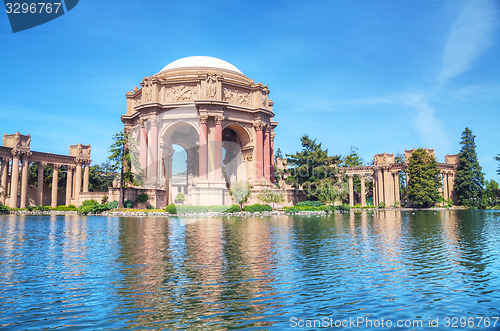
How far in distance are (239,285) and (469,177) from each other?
252 feet

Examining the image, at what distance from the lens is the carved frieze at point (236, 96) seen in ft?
174

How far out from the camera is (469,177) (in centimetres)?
7412

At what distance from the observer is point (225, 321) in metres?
6.47

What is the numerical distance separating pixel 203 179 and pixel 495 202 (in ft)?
204

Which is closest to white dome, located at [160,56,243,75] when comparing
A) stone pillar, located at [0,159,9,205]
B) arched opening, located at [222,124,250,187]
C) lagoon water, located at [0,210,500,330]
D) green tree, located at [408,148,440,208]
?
arched opening, located at [222,124,250,187]

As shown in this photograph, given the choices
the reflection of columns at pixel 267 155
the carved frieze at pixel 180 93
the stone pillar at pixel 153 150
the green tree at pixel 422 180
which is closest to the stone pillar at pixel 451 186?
the green tree at pixel 422 180

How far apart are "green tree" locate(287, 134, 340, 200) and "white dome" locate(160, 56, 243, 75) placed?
15426 millimetres

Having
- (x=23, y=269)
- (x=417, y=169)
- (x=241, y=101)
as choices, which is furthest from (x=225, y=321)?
(x=417, y=169)

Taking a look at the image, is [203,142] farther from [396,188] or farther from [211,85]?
[396,188]

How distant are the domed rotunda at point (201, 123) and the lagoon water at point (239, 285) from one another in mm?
34663

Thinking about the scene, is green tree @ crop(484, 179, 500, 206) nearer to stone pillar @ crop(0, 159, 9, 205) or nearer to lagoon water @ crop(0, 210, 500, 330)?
lagoon water @ crop(0, 210, 500, 330)

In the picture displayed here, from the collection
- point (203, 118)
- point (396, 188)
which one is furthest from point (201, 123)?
point (396, 188)

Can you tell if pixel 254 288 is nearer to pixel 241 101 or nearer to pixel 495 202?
pixel 241 101

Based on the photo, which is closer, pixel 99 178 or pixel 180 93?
pixel 180 93
